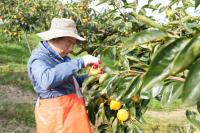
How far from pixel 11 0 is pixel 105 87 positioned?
7.62 m

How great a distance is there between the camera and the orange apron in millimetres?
2684

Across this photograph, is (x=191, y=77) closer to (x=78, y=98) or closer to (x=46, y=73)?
(x=46, y=73)

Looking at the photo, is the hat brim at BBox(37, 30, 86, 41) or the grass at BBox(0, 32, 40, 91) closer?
the hat brim at BBox(37, 30, 86, 41)

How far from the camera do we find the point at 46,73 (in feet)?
7.98

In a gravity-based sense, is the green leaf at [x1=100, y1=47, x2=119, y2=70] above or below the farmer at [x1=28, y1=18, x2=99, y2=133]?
above

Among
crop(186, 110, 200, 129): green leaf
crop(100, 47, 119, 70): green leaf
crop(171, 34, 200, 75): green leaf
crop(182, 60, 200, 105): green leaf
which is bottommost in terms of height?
crop(100, 47, 119, 70): green leaf

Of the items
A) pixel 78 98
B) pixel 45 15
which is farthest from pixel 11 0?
pixel 78 98

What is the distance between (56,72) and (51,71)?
34 mm

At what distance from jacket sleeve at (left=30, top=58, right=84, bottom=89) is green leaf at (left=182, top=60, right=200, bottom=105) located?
66.7 inches

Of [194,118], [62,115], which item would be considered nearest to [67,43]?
[62,115]

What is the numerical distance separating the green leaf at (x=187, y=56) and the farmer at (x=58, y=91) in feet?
6.09

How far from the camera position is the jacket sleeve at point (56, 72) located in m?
2.39

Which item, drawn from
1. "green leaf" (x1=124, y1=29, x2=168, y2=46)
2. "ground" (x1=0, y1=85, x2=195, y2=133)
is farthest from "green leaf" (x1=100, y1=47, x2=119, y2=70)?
"ground" (x1=0, y1=85, x2=195, y2=133)

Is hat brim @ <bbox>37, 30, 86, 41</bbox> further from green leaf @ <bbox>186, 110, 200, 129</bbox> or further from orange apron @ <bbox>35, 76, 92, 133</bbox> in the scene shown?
green leaf @ <bbox>186, 110, 200, 129</bbox>
